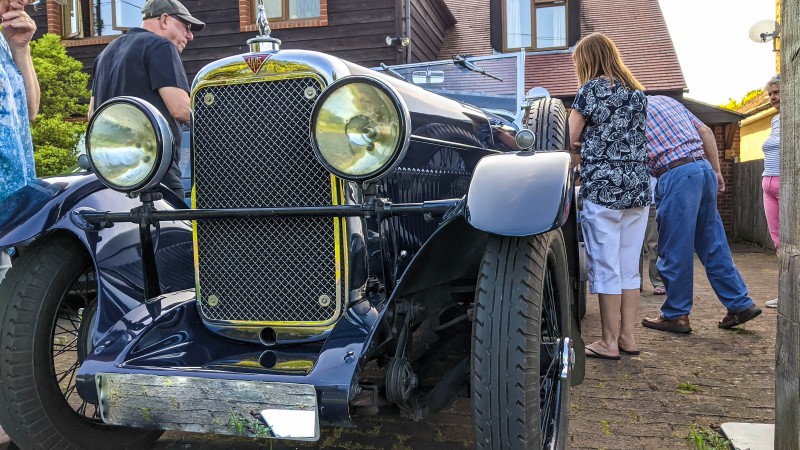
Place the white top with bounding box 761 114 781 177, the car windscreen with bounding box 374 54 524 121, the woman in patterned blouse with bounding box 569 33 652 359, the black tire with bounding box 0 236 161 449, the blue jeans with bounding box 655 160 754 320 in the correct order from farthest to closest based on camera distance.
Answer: the white top with bounding box 761 114 781 177
the car windscreen with bounding box 374 54 524 121
the blue jeans with bounding box 655 160 754 320
the woman in patterned blouse with bounding box 569 33 652 359
the black tire with bounding box 0 236 161 449

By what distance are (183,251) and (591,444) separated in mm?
1709

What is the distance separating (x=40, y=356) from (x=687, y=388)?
2734 millimetres

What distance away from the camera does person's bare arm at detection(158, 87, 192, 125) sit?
9.18 ft

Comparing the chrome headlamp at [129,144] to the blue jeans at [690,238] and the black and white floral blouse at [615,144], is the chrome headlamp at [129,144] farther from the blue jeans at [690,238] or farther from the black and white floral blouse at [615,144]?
the blue jeans at [690,238]

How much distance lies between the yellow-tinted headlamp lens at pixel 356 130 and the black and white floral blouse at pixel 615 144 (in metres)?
1.89

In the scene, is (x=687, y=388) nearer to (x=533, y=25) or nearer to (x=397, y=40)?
(x=397, y=40)

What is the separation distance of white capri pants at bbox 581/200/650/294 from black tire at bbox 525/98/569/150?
0.47m

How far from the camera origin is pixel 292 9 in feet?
31.6

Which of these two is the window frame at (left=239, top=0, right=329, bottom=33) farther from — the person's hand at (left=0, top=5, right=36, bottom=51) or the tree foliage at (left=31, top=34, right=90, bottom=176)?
the person's hand at (left=0, top=5, right=36, bottom=51)

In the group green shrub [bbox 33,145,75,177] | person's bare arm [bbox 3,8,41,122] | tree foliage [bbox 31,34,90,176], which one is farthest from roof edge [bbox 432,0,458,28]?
person's bare arm [bbox 3,8,41,122]

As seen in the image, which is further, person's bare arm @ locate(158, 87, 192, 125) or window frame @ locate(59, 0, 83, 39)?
window frame @ locate(59, 0, 83, 39)

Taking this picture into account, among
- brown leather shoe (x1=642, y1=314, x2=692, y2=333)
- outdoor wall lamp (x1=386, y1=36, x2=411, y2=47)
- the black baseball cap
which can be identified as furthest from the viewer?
outdoor wall lamp (x1=386, y1=36, x2=411, y2=47)

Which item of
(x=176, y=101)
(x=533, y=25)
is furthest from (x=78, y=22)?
(x=176, y=101)

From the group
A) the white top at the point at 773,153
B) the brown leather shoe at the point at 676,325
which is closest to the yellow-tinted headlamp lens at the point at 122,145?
the brown leather shoe at the point at 676,325
